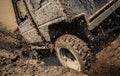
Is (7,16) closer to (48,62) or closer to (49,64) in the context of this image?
(48,62)

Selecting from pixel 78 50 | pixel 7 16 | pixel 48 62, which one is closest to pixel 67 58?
pixel 78 50

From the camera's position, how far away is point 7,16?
14.2 meters

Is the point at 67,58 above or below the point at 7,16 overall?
below

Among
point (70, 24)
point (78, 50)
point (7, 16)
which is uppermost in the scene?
point (7, 16)

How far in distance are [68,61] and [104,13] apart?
1.49 meters

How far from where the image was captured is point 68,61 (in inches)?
172

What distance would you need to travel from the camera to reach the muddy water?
41.4 ft

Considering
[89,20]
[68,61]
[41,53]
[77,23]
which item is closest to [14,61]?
[41,53]

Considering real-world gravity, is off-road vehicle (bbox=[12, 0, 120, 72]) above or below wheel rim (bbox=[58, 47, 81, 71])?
above

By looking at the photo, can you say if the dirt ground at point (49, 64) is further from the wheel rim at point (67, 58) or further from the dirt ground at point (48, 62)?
the wheel rim at point (67, 58)

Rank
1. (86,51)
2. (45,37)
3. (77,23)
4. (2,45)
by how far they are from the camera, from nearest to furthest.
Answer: (86,51)
(77,23)
(45,37)
(2,45)

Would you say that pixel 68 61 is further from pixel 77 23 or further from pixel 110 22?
pixel 110 22

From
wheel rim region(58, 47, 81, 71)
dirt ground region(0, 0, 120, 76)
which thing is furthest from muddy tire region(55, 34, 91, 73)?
dirt ground region(0, 0, 120, 76)

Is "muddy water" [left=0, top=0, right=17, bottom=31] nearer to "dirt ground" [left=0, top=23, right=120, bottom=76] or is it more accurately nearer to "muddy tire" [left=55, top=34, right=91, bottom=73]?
"dirt ground" [left=0, top=23, right=120, bottom=76]
